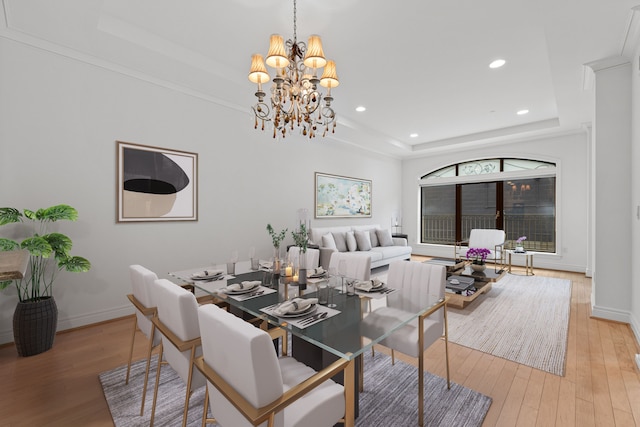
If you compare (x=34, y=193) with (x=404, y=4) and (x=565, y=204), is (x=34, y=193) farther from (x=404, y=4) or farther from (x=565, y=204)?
(x=565, y=204)

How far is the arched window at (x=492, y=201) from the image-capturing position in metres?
6.07

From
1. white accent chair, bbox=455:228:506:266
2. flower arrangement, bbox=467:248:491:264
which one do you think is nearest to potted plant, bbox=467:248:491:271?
flower arrangement, bbox=467:248:491:264

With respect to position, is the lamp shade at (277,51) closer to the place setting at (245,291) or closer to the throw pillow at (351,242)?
the place setting at (245,291)

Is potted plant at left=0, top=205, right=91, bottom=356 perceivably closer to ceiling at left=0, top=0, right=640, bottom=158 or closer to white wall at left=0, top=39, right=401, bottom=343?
white wall at left=0, top=39, right=401, bottom=343

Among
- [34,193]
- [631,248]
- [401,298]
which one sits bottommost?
[401,298]

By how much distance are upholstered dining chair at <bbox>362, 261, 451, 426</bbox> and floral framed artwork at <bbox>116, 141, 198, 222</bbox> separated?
2768 mm

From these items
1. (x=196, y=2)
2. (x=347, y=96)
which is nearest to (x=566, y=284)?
(x=347, y=96)

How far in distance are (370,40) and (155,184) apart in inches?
114

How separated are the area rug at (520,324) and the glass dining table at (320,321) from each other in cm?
125

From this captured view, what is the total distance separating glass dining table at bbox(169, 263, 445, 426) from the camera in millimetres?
1231

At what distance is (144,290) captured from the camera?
1809 millimetres

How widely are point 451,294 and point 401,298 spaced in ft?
6.41

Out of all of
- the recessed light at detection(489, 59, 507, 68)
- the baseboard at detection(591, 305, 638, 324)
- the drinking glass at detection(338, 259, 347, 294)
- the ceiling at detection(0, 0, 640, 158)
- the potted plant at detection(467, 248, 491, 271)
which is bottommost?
the baseboard at detection(591, 305, 638, 324)

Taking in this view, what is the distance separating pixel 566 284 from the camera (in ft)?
15.3
